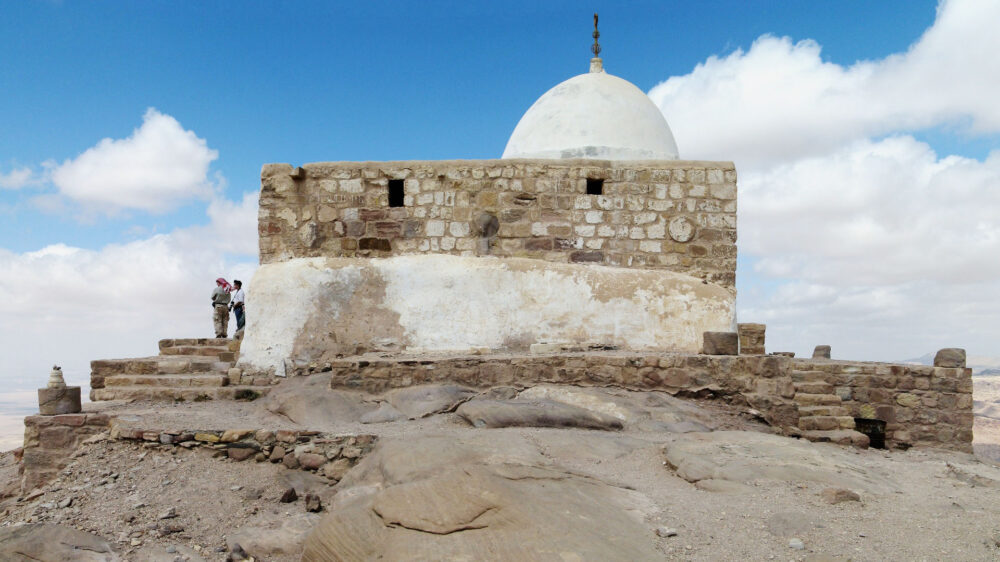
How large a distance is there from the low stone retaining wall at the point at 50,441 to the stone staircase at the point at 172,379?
1.44 m

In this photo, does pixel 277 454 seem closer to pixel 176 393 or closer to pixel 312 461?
pixel 312 461

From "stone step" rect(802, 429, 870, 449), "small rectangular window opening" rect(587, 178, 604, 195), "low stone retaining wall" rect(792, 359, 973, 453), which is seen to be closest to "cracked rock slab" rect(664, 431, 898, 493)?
"stone step" rect(802, 429, 870, 449)

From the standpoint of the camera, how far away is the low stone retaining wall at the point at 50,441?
668cm

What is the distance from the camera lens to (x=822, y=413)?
814 cm

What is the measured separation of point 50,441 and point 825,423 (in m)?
7.83

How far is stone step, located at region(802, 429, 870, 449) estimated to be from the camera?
7531mm

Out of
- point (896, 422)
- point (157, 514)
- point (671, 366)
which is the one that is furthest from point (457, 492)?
point (896, 422)

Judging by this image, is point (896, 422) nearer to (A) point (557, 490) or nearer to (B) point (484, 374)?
(B) point (484, 374)

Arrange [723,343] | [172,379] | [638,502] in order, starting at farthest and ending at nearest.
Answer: [172,379]
[723,343]
[638,502]

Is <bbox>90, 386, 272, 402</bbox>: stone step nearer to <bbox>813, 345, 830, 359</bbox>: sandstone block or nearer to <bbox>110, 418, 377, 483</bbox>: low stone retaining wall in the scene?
<bbox>110, 418, 377, 483</bbox>: low stone retaining wall

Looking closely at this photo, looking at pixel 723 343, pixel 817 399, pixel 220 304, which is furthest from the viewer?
pixel 220 304

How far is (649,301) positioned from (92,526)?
5957mm

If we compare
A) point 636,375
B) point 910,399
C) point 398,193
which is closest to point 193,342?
point 398,193

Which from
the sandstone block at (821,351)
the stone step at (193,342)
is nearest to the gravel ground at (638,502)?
the stone step at (193,342)
